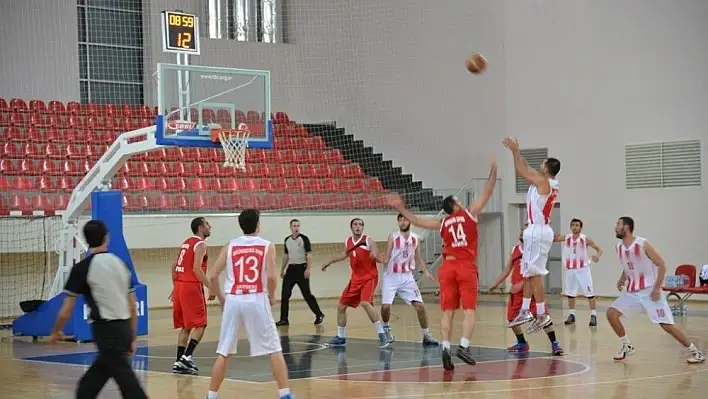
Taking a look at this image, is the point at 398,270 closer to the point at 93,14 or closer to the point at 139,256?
the point at 139,256

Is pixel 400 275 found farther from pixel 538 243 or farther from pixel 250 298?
pixel 250 298

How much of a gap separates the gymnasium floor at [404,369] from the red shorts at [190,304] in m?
0.62

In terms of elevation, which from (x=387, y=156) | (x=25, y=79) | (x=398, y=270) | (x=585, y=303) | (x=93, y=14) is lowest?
(x=585, y=303)

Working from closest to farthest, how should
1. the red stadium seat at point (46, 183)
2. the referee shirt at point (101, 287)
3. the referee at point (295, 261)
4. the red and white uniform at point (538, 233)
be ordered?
the referee shirt at point (101, 287), the red and white uniform at point (538, 233), the referee at point (295, 261), the red stadium seat at point (46, 183)

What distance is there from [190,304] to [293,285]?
714 cm

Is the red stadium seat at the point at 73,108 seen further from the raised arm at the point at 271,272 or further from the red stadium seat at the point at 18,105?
the raised arm at the point at 271,272

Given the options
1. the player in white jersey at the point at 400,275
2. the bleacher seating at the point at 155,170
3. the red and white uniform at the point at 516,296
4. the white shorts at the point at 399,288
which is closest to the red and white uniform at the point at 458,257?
the red and white uniform at the point at 516,296

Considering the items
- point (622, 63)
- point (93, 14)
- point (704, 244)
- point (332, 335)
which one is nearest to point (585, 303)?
point (704, 244)

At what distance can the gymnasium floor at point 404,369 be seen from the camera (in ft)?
34.9

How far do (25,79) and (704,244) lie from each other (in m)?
15.9

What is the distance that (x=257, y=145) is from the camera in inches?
710

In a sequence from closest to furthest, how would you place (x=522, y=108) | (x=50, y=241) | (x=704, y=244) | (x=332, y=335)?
(x=332, y=335) < (x=50, y=241) < (x=704, y=244) < (x=522, y=108)

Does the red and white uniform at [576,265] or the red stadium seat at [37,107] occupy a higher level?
the red stadium seat at [37,107]

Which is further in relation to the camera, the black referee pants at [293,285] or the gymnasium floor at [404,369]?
the black referee pants at [293,285]
